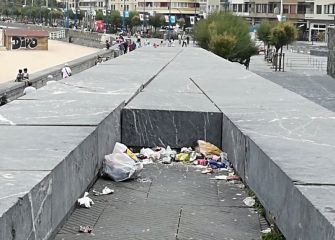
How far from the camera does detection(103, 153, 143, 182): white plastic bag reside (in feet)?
19.0

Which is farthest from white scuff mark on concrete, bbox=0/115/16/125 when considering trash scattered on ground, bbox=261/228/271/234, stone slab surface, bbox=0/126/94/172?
trash scattered on ground, bbox=261/228/271/234

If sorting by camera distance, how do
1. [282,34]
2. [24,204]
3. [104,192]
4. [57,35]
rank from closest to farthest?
[24,204]
[104,192]
[282,34]
[57,35]

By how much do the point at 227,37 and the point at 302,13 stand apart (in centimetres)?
4972

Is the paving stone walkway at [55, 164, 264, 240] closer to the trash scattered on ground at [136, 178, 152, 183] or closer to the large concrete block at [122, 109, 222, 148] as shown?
the trash scattered on ground at [136, 178, 152, 183]

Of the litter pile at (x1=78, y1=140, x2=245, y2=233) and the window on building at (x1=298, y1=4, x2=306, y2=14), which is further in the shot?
the window on building at (x1=298, y1=4, x2=306, y2=14)

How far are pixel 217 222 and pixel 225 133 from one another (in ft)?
5.93

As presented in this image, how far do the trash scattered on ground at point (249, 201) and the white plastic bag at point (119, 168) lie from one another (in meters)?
1.05

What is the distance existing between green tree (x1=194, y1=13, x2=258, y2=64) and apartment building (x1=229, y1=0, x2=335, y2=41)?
114ft

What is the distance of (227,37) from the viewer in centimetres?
3541

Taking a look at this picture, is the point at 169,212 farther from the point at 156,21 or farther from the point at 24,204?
the point at 156,21

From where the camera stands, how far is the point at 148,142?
6.85 meters

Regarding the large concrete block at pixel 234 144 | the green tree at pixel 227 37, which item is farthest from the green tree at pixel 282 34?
the large concrete block at pixel 234 144

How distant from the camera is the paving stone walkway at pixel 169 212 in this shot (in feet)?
14.9

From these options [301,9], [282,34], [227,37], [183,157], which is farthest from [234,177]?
[301,9]
